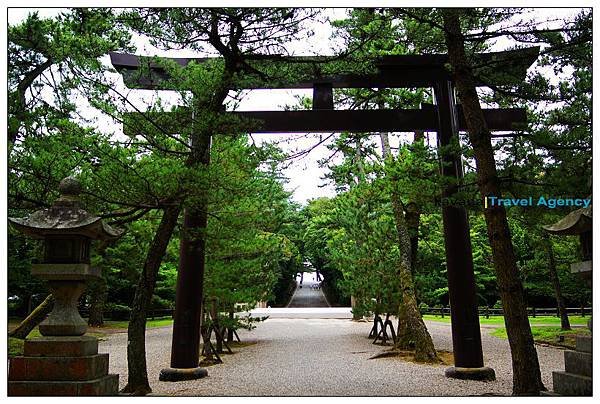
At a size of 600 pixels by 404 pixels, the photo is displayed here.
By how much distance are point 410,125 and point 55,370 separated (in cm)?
463

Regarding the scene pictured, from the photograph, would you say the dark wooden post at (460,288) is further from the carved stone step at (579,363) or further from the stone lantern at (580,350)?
the carved stone step at (579,363)

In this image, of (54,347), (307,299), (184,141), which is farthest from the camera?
(307,299)

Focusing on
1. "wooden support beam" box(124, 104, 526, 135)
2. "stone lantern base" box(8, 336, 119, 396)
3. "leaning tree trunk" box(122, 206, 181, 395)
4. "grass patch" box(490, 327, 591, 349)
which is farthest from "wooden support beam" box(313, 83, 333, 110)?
"grass patch" box(490, 327, 591, 349)

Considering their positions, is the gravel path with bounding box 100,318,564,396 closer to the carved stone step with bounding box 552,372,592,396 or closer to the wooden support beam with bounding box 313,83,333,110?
the carved stone step with bounding box 552,372,592,396

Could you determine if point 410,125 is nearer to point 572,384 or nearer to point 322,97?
point 322,97

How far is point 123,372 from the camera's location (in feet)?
21.0

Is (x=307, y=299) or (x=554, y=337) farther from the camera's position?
(x=307, y=299)

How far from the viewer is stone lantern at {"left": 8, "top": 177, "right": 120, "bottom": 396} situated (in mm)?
3043

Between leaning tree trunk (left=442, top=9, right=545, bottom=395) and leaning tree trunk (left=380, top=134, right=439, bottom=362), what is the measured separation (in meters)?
2.87

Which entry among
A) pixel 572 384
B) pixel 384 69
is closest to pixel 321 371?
pixel 572 384

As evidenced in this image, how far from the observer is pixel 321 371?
6289 millimetres

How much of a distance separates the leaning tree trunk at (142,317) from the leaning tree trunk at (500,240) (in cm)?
279

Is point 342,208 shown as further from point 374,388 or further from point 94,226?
point 94,226

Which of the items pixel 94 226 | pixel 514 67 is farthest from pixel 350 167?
pixel 94 226
